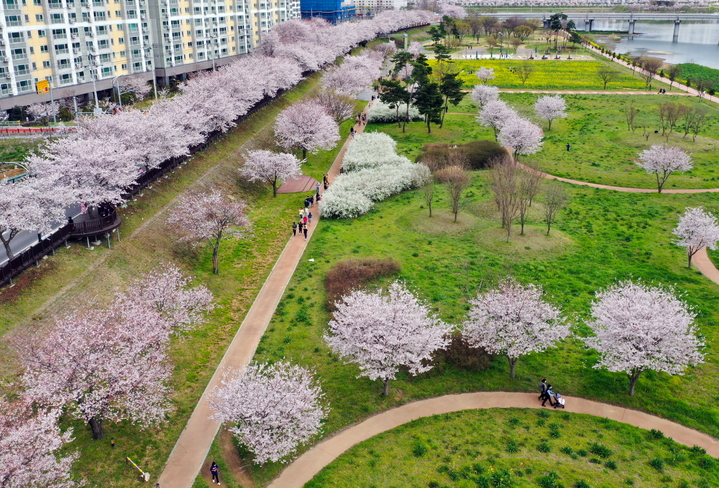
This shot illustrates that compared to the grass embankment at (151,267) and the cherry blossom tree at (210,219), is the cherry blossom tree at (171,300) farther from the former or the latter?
the cherry blossom tree at (210,219)

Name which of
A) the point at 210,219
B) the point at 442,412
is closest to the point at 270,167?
the point at 210,219

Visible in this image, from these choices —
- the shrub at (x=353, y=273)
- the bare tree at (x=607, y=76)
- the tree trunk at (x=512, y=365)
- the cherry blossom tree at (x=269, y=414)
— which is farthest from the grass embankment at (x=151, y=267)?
the bare tree at (x=607, y=76)

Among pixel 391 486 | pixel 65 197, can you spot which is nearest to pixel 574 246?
pixel 391 486

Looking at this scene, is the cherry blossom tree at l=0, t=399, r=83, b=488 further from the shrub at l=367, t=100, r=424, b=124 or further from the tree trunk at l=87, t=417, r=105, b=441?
the shrub at l=367, t=100, r=424, b=124

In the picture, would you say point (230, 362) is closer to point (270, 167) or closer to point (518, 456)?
point (518, 456)

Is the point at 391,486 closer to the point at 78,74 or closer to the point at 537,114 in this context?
the point at 537,114
